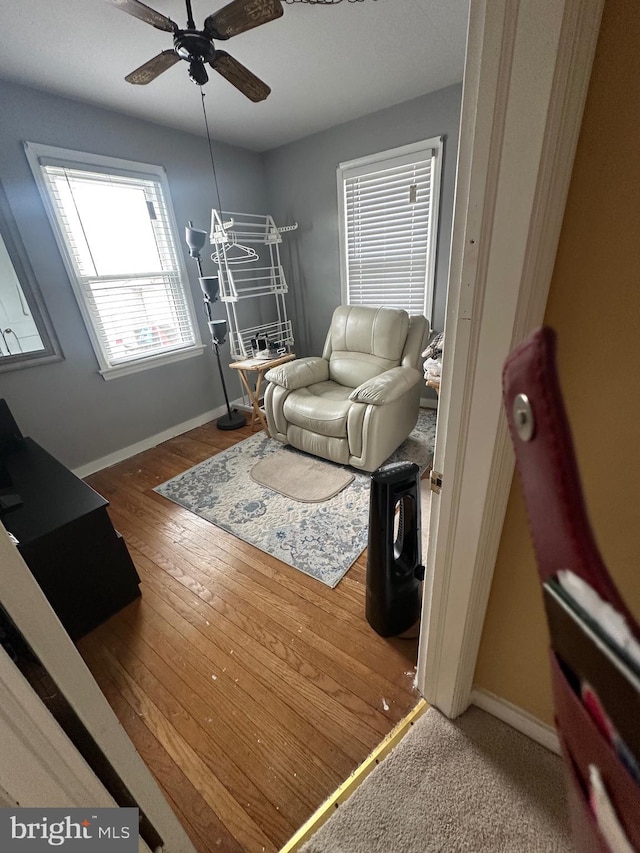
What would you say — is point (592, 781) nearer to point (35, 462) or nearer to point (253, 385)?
point (35, 462)

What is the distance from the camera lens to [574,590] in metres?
0.19

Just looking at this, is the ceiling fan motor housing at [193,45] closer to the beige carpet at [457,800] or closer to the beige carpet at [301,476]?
the beige carpet at [301,476]

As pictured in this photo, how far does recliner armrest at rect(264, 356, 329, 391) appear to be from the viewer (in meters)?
2.57

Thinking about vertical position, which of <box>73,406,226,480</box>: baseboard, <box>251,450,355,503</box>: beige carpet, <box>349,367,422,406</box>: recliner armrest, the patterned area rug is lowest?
the patterned area rug

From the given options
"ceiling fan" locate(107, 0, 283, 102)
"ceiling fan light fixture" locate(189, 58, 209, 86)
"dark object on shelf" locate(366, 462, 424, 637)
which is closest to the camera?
"dark object on shelf" locate(366, 462, 424, 637)

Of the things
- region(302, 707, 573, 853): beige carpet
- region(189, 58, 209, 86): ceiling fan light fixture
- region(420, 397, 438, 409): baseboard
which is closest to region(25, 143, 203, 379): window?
region(189, 58, 209, 86): ceiling fan light fixture

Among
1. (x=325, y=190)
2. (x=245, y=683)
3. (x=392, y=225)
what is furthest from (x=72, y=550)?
→ (x=325, y=190)

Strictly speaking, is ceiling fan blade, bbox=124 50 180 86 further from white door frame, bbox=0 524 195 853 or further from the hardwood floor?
the hardwood floor

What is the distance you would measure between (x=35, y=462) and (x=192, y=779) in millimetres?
1572

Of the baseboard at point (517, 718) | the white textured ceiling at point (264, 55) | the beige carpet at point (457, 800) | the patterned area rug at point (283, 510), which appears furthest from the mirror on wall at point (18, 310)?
the baseboard at point (517, 718)

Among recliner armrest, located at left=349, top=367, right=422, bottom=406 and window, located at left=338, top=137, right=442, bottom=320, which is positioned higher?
window, located at left=338, top=137, right=442, bottom=320

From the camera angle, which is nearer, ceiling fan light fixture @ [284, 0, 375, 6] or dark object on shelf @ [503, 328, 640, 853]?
dark object on shelf @ [503, 328, 640, 853]

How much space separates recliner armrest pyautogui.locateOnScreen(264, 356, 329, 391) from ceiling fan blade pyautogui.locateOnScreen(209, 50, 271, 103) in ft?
5.10

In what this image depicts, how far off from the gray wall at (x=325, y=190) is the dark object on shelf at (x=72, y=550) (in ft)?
9.01
